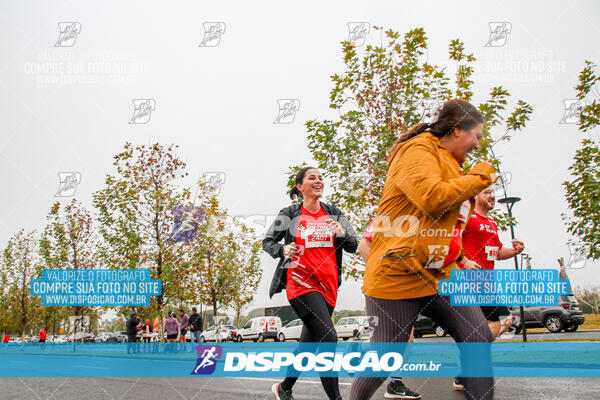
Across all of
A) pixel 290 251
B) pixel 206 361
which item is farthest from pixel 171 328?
pixel 290 251

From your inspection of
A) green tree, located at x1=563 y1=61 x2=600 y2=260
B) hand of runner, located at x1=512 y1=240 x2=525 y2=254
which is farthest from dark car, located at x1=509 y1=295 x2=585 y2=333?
hand of runner, located at x1=512 y1=240 x2=525 y2=254

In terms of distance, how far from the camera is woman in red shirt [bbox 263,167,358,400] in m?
3.82

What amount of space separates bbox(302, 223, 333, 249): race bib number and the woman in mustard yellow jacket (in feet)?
5.09

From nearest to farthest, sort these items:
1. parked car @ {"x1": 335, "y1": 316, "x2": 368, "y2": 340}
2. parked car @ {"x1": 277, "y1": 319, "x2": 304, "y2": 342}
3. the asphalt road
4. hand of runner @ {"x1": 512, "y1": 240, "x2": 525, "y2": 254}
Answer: hand of runner @ {"x1": 512, "y1": 240, "x2": 525, "y2": 254} → the asphalt road → parked car @ {"x1": 335, "y1": 316, "x2": 368, "y2": 340} → parked car @ {"x1": 277, "y1": 319, "x2": 304, "y2": 342}

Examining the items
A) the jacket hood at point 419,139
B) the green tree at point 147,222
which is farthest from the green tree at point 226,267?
the jacket hood at point 419,139

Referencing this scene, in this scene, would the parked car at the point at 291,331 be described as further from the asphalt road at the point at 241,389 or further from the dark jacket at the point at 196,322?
the asphalt road at the point at 241,389

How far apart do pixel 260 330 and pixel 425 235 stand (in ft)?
117

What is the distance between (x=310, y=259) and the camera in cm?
400

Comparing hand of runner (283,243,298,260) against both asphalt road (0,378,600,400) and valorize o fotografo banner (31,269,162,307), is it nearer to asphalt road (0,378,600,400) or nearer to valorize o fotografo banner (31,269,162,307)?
asphalt road (0,378,600,400)

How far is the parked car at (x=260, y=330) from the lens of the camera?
3497cm

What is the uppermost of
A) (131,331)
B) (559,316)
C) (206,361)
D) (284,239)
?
(284,239)

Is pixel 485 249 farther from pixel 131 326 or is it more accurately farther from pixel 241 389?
pixel 131 326

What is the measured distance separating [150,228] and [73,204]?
12.5 meters

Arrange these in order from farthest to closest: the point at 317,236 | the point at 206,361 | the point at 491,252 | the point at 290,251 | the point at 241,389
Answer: the point at 206,361 < the point at 241,389 < the point at 491,252 < the point at 317,236 < the point at 290,251
